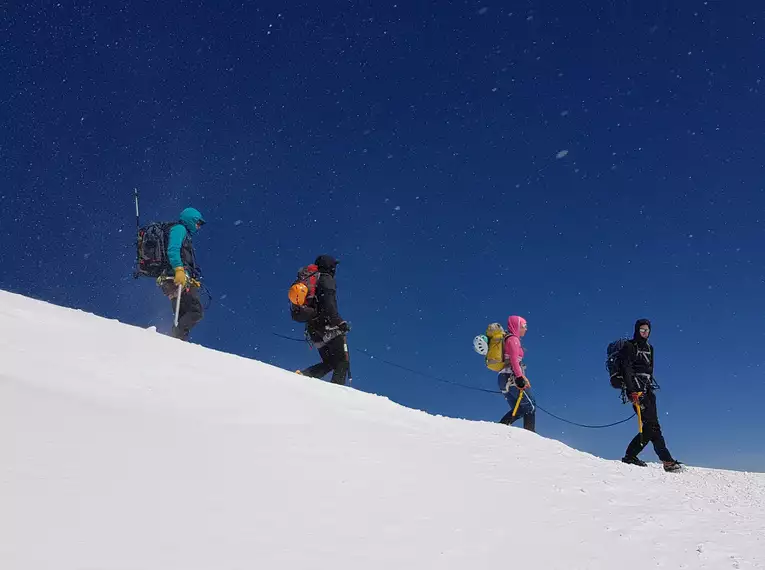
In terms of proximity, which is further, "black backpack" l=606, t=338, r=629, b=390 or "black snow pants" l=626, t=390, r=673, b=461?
"black backpack" l=606, t=338, r=629, b=390

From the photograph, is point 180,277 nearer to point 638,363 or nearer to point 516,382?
point 516,382

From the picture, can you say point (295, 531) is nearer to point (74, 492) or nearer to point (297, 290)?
point (74, 492)

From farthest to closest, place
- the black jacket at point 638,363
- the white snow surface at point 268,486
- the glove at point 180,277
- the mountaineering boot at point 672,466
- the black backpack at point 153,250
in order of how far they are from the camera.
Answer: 1. the black jacket at point 638,363
2. the black backpack at point 153,250
3. the mountaineering boot at point 672,466
4. the glove at point 180,277
5. the white snow surface at point 268,486

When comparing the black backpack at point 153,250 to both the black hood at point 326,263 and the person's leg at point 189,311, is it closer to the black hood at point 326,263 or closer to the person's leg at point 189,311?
the person's leg at point 189,311

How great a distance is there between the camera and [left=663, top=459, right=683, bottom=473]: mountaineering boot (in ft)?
28.1

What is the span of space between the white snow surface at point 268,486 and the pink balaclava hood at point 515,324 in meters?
3.59

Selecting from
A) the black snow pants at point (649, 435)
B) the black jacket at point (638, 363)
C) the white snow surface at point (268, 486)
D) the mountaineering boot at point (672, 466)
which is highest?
the black jacket at point (638, 363)

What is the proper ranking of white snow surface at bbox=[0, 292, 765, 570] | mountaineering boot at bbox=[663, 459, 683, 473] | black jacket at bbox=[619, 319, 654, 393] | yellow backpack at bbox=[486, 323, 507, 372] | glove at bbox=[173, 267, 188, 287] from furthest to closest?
black jacket at bbox=[619, 319, 654, 393], yellow backpack at bbox=[486, 323, 507, 372], mountaineering boot at bbox=[663, 459, 683, 473], glove at bbox=[173, 267, 188, 287], white snow surface at bbox=[0, 292, 765, 570]

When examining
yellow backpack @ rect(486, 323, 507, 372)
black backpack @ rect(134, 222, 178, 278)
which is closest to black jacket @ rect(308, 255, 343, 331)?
black backpack @ rect(134, 222, 178, 278)

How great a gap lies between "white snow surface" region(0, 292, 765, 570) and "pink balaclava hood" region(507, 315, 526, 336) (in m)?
3.59

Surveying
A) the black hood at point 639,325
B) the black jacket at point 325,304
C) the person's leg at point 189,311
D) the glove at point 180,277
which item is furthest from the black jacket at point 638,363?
the glove at point 180,277

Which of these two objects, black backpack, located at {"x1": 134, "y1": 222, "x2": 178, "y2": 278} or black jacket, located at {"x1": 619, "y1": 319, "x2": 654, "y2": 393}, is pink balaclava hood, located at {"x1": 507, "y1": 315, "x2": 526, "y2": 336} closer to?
black jacket, located at {"x1": 619, "y1": 319, "x2": 654, "y2": 393}

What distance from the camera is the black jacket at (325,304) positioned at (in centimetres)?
770

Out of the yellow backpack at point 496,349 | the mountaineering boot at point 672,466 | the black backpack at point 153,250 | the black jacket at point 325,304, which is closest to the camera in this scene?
the black jacket at point 325,304
